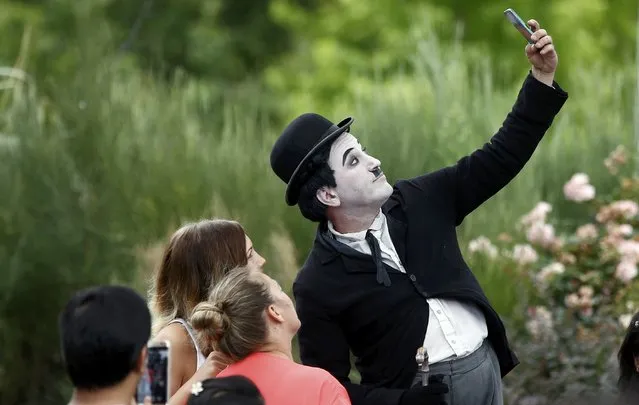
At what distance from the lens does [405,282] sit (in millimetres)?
4227

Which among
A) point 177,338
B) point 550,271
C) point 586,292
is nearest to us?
point 177,338

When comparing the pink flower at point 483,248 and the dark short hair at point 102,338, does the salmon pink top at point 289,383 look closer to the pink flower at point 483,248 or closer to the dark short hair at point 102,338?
the dark short hair at point 102,338

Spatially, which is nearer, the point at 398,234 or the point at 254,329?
the point at 254,329

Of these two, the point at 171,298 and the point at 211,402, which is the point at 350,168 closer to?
the point at 171,298

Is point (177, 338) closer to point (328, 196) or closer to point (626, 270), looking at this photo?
point (328, 196)

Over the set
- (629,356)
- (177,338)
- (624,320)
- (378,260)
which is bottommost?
(624,320)

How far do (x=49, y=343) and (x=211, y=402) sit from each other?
6.11m

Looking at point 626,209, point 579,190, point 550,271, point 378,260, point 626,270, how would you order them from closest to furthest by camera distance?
1. point 378,260
2. point 626,270
3. point 550,271
4. point 626,209
5. point 579,190

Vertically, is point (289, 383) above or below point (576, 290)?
above

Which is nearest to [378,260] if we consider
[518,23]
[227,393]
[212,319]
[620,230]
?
[212,319]

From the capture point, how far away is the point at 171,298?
4.23 metres

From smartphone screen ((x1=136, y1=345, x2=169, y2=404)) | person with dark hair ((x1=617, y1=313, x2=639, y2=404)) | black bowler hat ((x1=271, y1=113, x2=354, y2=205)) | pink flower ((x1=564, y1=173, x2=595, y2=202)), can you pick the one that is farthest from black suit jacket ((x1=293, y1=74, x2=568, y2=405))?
pink flower ((x1=564, y1=173, x2=595, y2=202))

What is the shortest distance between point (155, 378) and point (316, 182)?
1.24 metres

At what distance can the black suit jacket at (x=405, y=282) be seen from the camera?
165 inches
